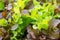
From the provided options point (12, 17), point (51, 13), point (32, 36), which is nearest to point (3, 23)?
point (12, 17)

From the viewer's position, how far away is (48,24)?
1265 mm

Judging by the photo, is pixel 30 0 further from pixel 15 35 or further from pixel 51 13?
pixel 15 35

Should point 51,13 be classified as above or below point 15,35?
above

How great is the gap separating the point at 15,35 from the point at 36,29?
164mm

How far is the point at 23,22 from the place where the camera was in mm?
1371

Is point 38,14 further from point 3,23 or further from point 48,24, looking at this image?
point 3,23

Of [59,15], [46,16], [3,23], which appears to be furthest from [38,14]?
[3,23]

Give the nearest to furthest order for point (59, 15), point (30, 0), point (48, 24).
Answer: point (48, 24) → point (59, 15) → point (30, 0)

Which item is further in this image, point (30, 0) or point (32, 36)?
point (30, 0)

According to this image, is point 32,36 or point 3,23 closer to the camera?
point 32,36

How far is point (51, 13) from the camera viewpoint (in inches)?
54.7

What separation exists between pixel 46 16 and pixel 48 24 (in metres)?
0.09

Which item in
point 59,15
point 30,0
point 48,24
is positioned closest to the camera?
point 48,24

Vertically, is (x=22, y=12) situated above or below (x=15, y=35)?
above
